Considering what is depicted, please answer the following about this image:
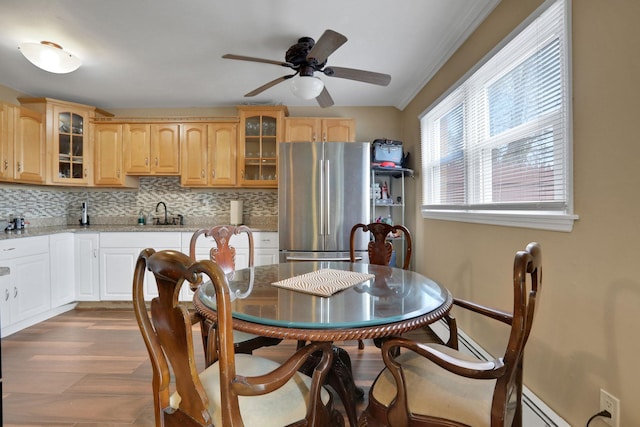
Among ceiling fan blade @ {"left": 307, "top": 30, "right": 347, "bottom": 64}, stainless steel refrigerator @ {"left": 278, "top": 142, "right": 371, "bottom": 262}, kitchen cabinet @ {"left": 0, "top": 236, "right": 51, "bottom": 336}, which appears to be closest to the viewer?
ceiling fan blade @ {"left": 307, "top": 30, "right": 347, "bottom": 64}

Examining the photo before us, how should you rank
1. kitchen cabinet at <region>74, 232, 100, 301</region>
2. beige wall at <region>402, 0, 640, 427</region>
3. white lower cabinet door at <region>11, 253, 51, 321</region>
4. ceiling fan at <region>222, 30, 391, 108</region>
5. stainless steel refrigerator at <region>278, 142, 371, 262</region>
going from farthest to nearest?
kitchen cabinet at <region>74, 232, 100, 301</region> < stainless steel refrigerator at <region>278, 142, 371, 262</region> < white lower cabinet door at <region>11, 253, 51, 321</region> < ceiling fan at <region>222, 30, 391, 108</region> < beige wall at <region>402, 0, 640, 427</region>

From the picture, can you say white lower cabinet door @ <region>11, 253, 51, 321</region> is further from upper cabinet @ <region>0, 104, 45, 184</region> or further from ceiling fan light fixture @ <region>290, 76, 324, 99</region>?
ceiling fan light fixture @ <region>290, 76, 324, 99</region>

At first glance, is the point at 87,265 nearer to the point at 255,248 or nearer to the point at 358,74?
the point at 255,248

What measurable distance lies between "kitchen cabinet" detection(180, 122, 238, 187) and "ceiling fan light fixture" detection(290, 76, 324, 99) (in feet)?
6.04

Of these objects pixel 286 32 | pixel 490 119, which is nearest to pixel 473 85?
pixel 490 119

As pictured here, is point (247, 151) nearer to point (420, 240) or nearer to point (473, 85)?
point (420, 240)

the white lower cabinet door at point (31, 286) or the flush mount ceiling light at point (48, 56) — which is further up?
the flush mount ceiling light at point (48, 56)

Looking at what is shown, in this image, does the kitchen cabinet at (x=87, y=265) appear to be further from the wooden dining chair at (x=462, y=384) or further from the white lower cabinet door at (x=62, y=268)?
the wooden dining chair at (x=462, y=384)

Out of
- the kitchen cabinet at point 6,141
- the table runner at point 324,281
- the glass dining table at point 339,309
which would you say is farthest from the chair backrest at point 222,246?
the kitchen cabinet at point 6,141

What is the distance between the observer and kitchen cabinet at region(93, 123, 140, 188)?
3.63 m

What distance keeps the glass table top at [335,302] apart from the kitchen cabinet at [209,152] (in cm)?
224

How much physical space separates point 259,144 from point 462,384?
3.23m

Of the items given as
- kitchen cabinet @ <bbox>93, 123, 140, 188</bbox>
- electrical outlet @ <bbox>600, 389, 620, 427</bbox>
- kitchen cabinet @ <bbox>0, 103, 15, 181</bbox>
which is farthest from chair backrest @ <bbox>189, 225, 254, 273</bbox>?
kitchen cabinet @ <bbox>0, 103, 15, 181</bbox>

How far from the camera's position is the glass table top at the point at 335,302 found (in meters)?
1.03
